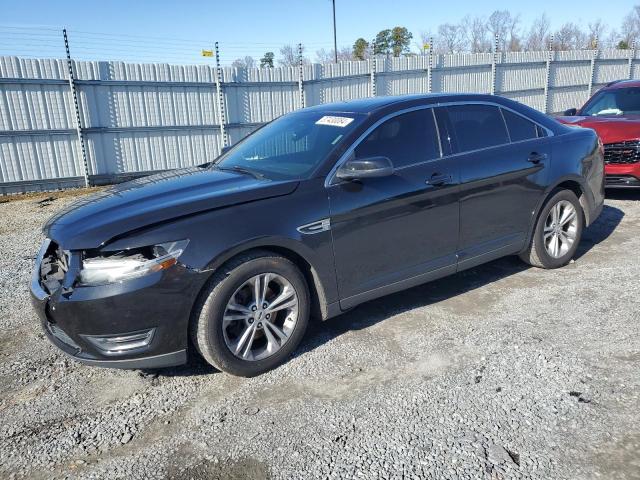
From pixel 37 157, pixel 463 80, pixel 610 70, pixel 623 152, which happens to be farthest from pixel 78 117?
pixel 610 70

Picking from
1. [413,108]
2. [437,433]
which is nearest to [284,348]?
[437,433]

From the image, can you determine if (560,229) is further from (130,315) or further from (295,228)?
(130,315)

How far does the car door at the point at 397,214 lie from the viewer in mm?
3605

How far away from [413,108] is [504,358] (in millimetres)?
2038

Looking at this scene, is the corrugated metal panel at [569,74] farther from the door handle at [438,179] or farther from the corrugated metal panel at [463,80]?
the door handle at [438,179]

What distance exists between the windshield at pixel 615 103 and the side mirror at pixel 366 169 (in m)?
6.54

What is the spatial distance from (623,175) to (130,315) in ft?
23.0

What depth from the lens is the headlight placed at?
9.59 ft

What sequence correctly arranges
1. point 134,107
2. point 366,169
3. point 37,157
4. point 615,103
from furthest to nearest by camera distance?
point 134,107 → point 37,157 → point 615,103 → point 366,169

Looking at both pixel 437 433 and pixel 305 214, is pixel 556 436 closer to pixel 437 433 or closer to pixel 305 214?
pixel 437 433

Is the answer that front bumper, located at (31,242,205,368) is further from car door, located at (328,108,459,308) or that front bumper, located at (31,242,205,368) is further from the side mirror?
the side mirror

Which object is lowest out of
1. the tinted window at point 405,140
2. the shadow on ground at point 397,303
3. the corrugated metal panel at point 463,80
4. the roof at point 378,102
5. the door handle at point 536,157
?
the shadow on ground at point 397,303

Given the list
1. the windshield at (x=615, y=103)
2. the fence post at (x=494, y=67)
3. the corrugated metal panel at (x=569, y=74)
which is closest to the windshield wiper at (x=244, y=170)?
the windshield at (x=615, y=103)

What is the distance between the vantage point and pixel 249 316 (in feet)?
10.8
